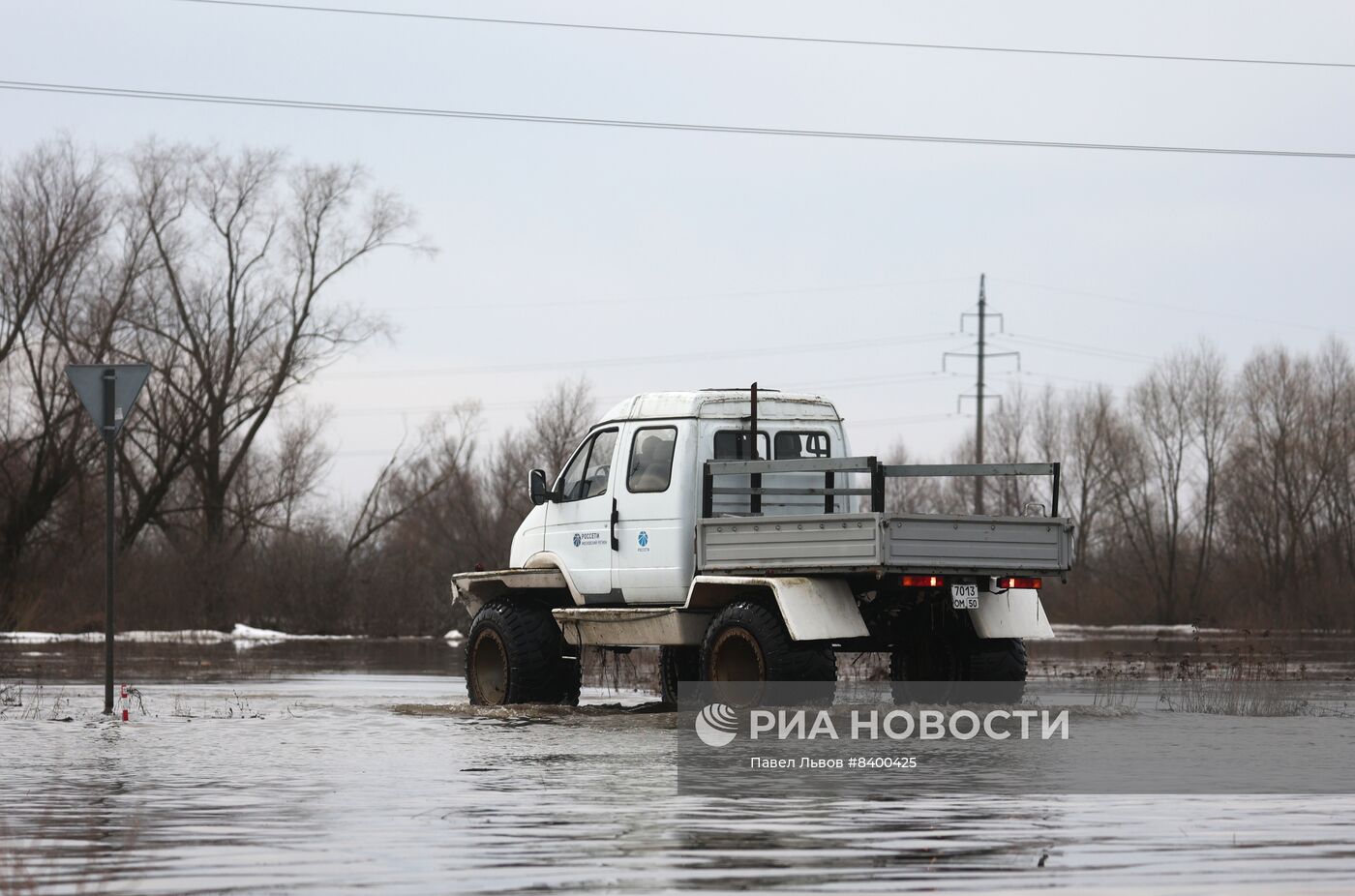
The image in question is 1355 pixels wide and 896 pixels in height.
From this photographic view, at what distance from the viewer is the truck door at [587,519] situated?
1777 cm

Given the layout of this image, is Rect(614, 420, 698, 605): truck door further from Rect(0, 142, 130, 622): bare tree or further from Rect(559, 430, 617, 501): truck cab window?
Rect(0, 142, 130, 622): bare tree

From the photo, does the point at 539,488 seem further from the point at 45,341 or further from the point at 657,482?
the point at 45,341

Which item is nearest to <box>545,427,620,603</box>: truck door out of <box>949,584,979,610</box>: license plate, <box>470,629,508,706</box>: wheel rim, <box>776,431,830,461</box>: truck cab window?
<box>470,629,508,706</box>: wheel rim

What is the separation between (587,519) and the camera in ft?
59.2

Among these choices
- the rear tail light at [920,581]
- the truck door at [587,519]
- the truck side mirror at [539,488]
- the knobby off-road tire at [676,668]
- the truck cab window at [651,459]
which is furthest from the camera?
the knobby off-road tire at [676,668]

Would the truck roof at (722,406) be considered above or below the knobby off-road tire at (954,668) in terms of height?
above

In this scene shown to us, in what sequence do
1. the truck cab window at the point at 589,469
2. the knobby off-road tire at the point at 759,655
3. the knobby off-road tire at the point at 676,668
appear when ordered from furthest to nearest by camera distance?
1. the knobby off-road tire at the point at 676,668
2. the truck cab window at the point at 589,469
3. the knobby off-road tire at the point at 759,655

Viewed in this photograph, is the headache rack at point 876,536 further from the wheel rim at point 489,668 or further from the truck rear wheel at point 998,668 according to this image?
the wheel rim at point 489,668

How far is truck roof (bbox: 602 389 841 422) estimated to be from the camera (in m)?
17.5

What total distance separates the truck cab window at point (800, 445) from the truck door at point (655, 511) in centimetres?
97

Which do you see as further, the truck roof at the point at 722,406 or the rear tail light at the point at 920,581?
the truck roof at the point at 722,406

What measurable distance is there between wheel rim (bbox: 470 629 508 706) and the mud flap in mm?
4625

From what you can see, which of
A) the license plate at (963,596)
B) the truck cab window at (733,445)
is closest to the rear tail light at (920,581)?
the license plate at (963,596)

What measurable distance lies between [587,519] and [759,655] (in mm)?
3269
